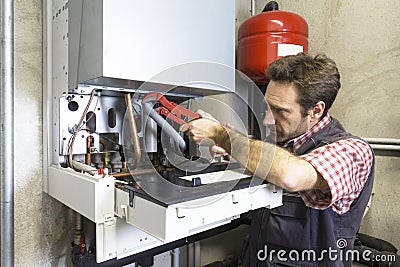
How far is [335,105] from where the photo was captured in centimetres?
138

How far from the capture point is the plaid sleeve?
71 centimetres

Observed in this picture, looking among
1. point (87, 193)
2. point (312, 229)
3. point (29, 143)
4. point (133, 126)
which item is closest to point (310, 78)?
point (312, 229)

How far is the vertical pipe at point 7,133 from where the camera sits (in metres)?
0.87

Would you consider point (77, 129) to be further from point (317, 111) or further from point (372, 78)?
point (372, 78)

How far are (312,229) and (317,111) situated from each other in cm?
36

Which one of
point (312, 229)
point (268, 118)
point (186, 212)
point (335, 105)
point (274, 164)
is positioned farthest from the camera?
point (335, 105)

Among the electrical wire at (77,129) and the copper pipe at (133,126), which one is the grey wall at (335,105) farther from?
the copper pipe at (133,126)

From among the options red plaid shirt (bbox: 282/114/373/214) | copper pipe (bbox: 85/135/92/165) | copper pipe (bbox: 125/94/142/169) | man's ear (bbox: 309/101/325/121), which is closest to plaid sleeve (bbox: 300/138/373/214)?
red plaid shirt (bbox: 282/114/373/214)

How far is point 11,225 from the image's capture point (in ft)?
2.95

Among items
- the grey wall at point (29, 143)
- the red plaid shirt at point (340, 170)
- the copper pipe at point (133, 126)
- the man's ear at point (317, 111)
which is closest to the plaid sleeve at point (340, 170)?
the red plaid shirt at point (340, 170)

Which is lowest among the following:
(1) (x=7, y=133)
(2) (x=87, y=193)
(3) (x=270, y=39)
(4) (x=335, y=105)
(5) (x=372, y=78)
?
(2) (x=87, y=193)

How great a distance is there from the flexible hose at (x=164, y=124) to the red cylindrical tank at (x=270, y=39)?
→ 55cm

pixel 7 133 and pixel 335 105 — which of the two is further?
pixel 335 105

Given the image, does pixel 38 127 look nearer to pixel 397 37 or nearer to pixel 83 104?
pixel 83 104
